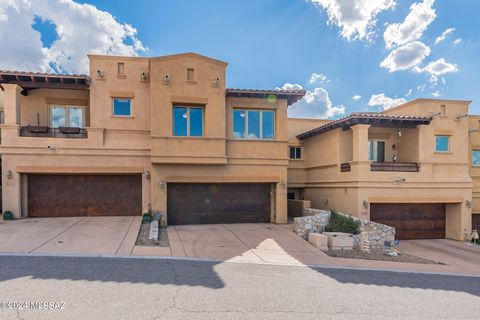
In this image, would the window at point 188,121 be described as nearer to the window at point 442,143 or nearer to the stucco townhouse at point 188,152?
the stucco townhouse at point 188,152

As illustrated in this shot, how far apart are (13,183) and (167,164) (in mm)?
7356

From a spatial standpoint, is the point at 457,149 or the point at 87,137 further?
the point at 457,149

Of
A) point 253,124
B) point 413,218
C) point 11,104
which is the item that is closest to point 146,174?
point 253,124

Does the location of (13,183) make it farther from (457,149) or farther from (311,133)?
(457,149)

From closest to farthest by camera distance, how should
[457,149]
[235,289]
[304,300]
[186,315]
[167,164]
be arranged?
[186,315] → [304,300] → [235,289] → [167,164] → [457,149]

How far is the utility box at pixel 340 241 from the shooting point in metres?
12.0

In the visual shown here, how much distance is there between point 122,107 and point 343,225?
1276 centimetres

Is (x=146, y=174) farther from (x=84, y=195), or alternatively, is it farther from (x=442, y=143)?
(x=442, y=143)

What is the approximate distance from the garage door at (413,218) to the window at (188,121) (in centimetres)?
1074

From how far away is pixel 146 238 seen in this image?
11297 millimetres

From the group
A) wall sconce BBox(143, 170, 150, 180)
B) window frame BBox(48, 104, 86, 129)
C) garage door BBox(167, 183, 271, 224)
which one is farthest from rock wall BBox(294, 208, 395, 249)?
window frame BBox(48, 104, 86, 129)

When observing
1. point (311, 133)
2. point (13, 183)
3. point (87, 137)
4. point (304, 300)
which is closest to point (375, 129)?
point (311, 133)

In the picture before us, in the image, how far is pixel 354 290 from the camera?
694 centimetres

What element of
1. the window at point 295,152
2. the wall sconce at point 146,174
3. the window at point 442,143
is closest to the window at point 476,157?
the window at point 442,143
